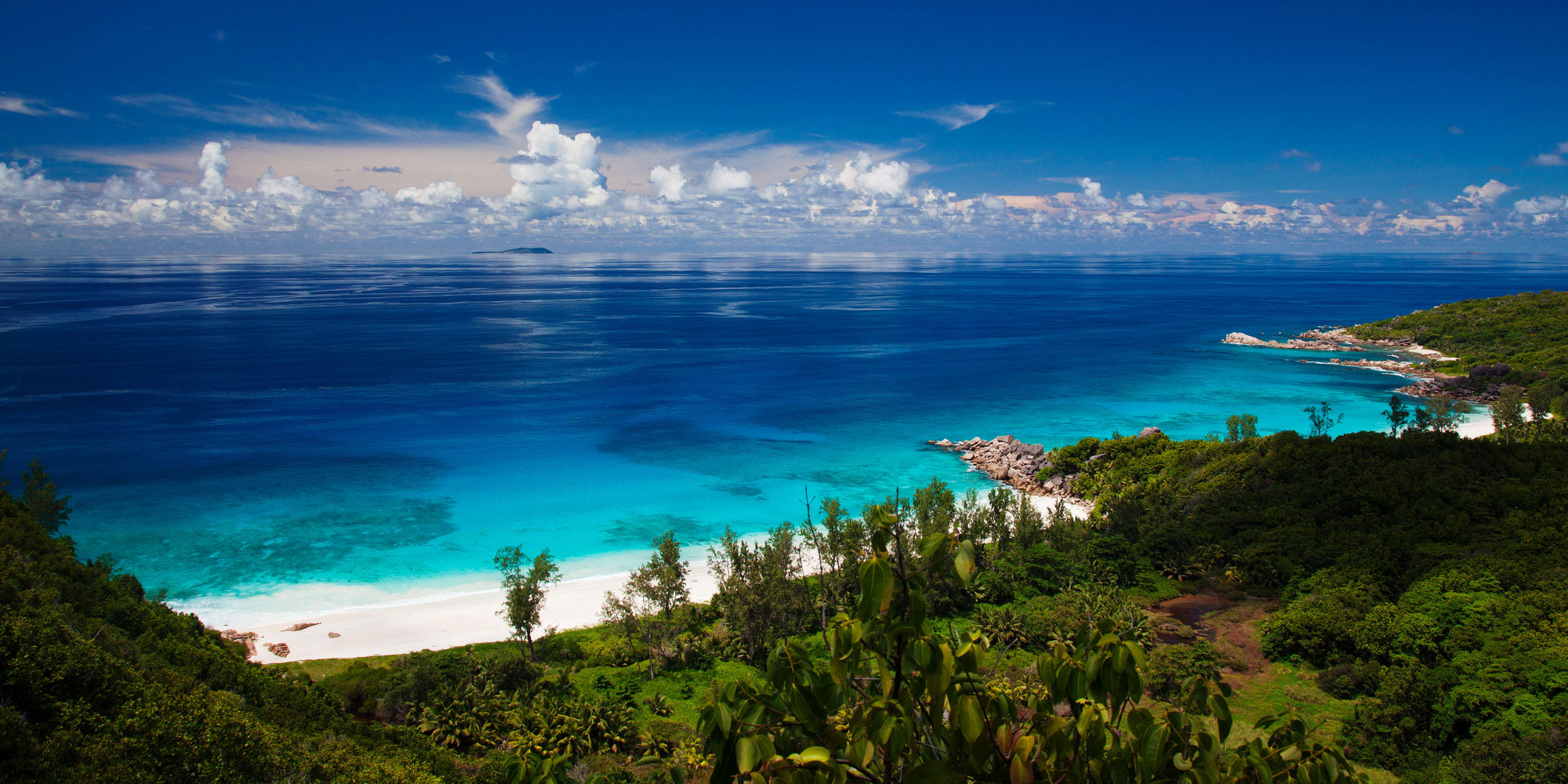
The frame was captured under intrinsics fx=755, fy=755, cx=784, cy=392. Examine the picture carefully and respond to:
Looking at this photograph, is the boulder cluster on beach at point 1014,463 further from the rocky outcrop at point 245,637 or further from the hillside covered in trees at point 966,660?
the rocky outcrop at point 245,637

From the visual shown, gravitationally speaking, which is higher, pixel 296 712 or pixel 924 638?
pixel 924 638

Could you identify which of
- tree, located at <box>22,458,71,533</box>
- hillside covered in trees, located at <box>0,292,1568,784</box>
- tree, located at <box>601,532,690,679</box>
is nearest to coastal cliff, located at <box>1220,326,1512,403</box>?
hillside covered in trees, located at <box>0,292,1568,784</box>

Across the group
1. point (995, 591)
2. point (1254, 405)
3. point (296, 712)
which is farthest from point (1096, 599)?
point (1254, 405)

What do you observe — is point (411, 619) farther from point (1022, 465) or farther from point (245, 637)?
point (1022, 465)

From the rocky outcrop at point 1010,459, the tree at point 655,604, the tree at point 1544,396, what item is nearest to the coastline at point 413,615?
the tree at point 655,604

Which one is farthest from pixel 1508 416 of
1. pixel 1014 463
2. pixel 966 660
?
pixel 966 660

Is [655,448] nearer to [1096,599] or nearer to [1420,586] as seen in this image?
[1096,599]
